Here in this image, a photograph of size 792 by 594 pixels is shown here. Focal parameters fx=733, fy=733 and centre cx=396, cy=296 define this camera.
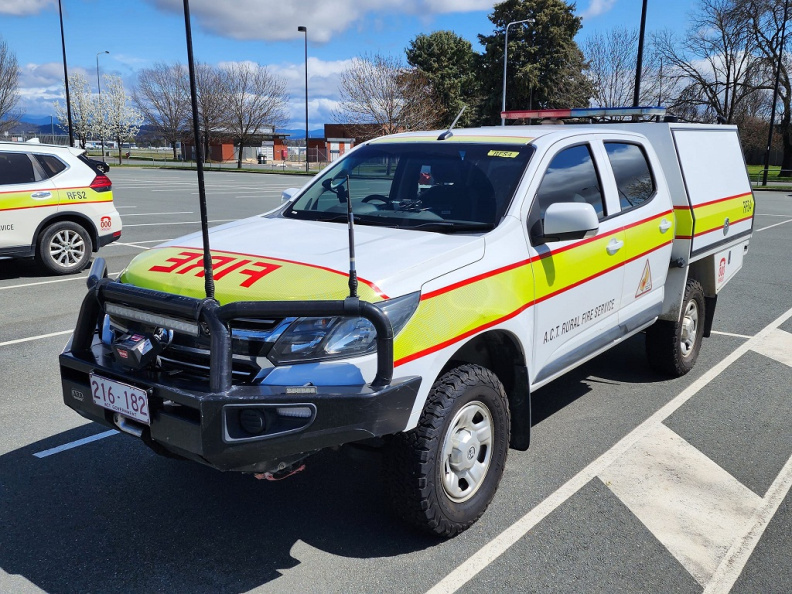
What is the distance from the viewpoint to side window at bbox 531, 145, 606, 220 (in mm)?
4156

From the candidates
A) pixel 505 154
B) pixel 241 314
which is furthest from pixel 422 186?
pixel 241 314

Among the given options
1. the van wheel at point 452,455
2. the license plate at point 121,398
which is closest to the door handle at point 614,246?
the van wheel at point 452,455

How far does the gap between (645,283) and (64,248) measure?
8049 mm

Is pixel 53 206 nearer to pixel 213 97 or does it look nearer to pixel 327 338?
pixel 327 338

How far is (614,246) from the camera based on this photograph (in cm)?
459

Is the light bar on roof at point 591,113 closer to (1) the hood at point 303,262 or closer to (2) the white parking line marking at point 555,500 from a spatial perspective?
(2) the white parking line marking at point 555,500

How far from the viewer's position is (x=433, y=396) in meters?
3.21

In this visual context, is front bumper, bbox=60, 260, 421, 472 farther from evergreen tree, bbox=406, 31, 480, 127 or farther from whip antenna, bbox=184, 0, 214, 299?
evergreen tree, bbox=406, 31, 480, 127

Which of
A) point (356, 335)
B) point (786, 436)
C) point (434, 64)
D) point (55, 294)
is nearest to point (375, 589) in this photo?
point (356, 335)

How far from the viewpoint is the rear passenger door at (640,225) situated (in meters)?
4.84

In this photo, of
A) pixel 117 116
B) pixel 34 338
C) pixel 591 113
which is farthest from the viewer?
pixel 117 116

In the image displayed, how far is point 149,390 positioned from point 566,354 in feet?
7.81

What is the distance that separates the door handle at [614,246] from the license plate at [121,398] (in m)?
2.88

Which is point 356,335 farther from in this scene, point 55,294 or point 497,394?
point 55,294
